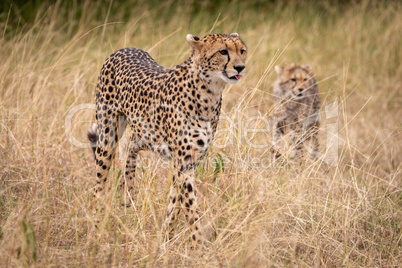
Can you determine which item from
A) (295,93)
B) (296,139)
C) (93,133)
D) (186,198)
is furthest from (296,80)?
(186,198)

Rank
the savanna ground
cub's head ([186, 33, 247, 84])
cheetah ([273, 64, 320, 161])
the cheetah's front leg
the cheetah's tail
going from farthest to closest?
cheetah ([273, 64, 320, 161])
the cheetah's tail
the cheetah's front leg
cub's head ([186, 33, 247, 84])
the savanna ground

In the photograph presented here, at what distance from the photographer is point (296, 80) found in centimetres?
510

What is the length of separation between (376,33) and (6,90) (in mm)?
5938

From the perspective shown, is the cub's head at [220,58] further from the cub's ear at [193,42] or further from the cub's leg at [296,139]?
the cub's leg at [296,139]

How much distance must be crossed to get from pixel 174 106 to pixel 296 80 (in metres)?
2.36

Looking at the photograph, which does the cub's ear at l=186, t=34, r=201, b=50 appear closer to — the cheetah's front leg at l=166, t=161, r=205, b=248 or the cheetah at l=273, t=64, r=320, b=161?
the cheetah's front leg at l=166, t=161, r=205, b=248

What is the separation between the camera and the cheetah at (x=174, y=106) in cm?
291

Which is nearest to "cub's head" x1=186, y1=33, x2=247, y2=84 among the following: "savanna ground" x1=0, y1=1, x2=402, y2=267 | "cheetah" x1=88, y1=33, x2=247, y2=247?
"cheetah" x1=88, y1=33, x2=247, y2=247

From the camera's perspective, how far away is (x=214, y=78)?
2908 mm

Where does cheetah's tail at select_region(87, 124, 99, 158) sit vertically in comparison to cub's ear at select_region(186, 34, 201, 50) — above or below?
below

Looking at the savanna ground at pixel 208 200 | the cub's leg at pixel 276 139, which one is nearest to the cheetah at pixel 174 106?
the savanna ground at pixel 208 200

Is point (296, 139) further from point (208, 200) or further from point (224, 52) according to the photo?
point (224, 52)

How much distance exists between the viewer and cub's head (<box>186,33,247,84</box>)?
9.27 ft

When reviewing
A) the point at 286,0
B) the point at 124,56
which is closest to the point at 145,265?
the point at 124,56
